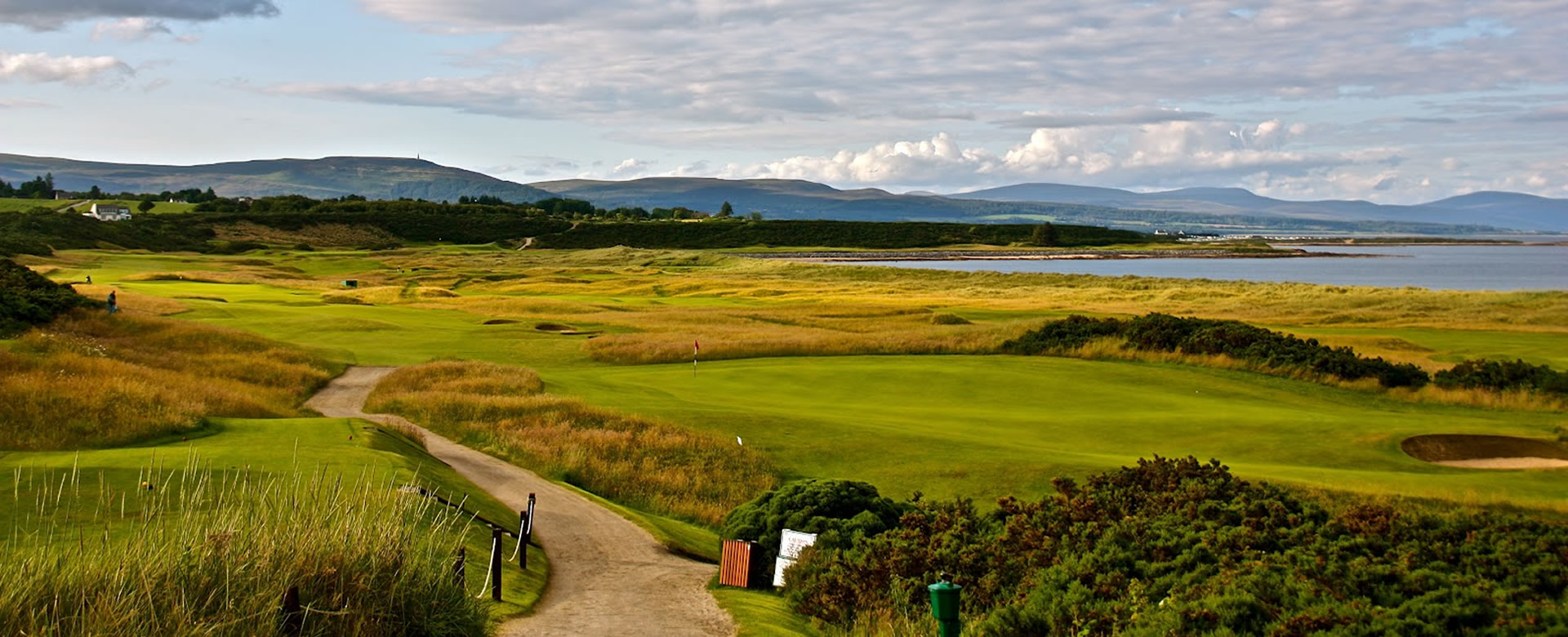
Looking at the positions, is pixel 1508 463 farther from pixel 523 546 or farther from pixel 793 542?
pixel 523 546

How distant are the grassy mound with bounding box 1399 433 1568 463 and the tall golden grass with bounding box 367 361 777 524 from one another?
1401 centimetres

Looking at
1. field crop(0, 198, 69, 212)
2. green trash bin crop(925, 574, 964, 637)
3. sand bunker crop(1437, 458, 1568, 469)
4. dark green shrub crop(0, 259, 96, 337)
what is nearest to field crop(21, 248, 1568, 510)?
sand bunker crop(1437, 458, 1568, 469)

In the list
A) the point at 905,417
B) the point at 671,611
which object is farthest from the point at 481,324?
the point at 671,611

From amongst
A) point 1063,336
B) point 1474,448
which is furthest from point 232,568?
point 1063,336

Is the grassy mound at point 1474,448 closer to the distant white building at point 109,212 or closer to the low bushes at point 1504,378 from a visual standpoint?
the low bushes at point 1504,378

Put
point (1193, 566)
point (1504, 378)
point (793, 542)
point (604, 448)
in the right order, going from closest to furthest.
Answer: point (1193, 566)
point (793, 542)
point (604, 448)
point (1504, 378)

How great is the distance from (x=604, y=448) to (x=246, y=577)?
53.5 ft

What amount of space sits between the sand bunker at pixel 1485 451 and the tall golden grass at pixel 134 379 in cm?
2471

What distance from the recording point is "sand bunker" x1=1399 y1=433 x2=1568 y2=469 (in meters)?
25.4

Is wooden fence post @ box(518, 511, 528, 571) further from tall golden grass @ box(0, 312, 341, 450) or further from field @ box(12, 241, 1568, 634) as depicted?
tall golden grass @ box(0, 312, 341, 450)

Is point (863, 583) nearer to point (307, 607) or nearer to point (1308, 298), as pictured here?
point (307, 607)

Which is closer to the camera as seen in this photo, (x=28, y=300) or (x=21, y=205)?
(x=28, y=300)

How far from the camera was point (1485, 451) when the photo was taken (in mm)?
26328

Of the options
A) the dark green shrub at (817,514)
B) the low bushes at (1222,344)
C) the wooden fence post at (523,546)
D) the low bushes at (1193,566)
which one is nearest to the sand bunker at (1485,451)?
the low bushes at (1222,344)
